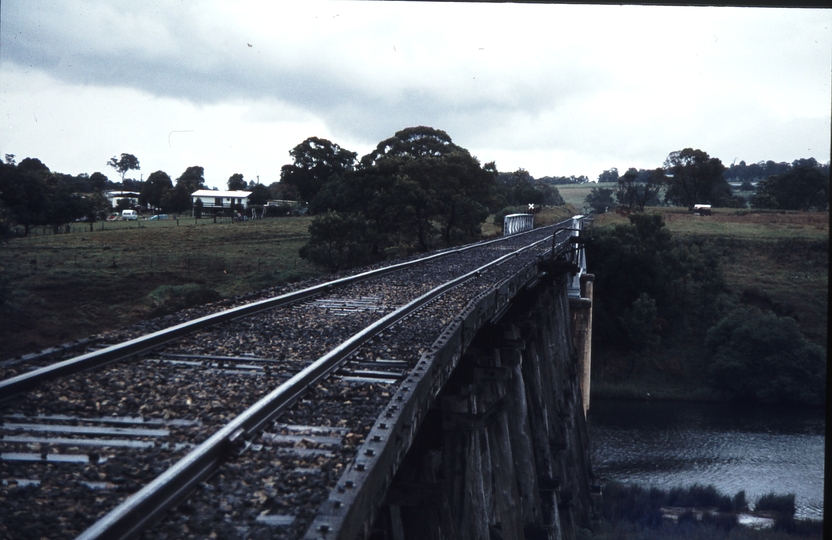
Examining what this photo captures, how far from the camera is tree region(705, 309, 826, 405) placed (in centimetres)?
2839

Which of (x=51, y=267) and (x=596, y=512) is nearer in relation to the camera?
(x=596, y=512)

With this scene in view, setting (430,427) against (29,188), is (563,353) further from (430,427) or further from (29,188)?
(29,188)

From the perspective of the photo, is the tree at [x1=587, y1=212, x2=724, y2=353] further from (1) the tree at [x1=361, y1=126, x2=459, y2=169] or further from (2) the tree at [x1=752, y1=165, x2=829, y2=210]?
(1) the tree at [x1=361, y1=126, x2=459, y2=169]

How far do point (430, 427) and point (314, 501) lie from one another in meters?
2.65

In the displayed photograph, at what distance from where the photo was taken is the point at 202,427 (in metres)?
3.43

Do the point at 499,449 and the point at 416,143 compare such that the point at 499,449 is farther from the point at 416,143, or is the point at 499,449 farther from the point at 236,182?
the point at 236,182

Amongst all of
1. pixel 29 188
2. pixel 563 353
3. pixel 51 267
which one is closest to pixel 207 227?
pixel 51 267

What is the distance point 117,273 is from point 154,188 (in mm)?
32676

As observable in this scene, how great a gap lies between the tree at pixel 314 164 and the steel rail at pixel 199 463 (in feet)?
139

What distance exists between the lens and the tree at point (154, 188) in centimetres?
5366

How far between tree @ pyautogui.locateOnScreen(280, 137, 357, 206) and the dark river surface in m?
25.0

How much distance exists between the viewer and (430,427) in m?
5.18

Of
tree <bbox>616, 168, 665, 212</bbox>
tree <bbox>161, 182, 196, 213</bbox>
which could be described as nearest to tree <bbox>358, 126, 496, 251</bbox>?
tree <bbox>161, 182, 196, 213</bbox>

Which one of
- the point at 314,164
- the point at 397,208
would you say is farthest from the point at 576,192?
the point at 397,208
